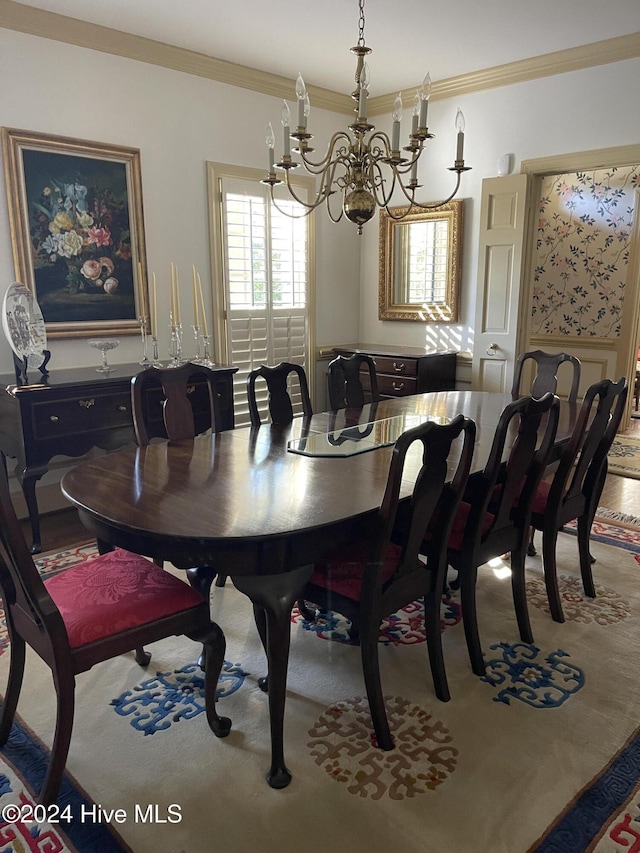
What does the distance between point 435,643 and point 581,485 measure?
3.85ft

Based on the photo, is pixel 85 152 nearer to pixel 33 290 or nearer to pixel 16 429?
pixel 33 290

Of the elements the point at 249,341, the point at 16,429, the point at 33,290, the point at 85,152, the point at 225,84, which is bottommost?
the point at 16,429

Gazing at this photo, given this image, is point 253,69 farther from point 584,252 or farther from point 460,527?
point 460,527

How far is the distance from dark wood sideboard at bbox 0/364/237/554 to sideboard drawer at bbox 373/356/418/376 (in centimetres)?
195

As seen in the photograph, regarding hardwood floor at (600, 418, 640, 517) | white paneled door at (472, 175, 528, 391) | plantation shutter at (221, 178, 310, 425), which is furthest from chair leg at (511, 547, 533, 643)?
plantation shutter at (221, 178, 310, 425)

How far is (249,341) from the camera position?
477 centimetres

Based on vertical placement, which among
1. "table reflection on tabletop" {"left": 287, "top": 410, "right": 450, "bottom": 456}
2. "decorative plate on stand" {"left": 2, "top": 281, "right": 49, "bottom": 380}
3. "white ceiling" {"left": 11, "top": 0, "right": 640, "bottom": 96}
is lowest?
"table reflection on tabletop" {"left": 287, "top": 410, "right": 450, "bottom": 456}

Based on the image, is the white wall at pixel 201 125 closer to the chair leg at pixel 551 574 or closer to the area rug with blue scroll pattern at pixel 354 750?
the area rug with blue scroll pattern at pixel 354 750

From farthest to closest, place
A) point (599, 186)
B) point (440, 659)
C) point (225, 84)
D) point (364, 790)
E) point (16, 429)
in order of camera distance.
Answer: point (599, 186)
point (225, 84)
point (16, 429)
point (440, 659)
point (364, 790)

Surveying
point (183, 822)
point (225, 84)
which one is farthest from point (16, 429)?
point (225, 84)

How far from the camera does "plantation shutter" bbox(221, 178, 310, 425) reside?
14.9 feet

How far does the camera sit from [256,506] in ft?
6.04

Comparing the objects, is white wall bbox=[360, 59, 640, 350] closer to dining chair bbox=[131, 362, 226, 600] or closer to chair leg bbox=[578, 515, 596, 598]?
chair leg bbox=[578, 515, 596, 598]

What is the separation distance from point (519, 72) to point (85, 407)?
3.71m
